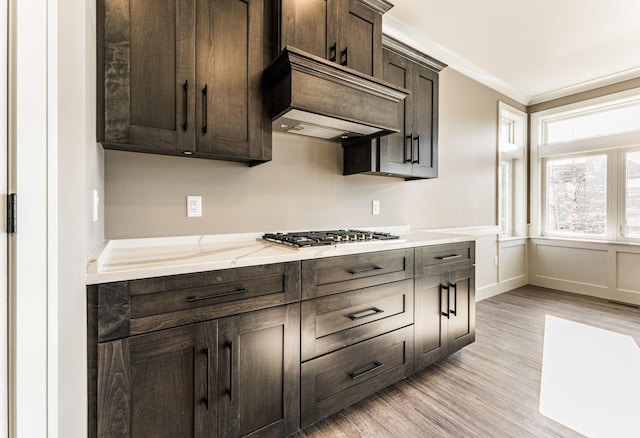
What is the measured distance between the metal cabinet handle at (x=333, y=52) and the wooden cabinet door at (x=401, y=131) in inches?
19.9

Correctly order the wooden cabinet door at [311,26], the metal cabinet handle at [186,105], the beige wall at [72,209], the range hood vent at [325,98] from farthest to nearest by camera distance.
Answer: the wooden cabinet door at [311,26]
the range hood vent at [325,98]
the metal cabinet handle at [186,105]
the beige wall at [72,209]

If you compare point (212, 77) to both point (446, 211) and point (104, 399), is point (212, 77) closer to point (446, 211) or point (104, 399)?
point (104, 399)

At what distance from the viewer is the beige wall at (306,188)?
1.60 m

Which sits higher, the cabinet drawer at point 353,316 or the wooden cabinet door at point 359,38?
the wooden cabinet door at point 359,38

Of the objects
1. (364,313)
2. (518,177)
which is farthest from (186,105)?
(518,177)

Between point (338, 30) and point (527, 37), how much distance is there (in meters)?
2.17

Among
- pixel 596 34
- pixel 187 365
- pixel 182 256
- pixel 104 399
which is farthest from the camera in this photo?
pixel 596 34

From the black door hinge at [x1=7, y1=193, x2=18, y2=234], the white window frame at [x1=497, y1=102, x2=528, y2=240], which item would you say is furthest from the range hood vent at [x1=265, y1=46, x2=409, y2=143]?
the white window frame at [x1=497, y1=102, x2=528, y2=240]

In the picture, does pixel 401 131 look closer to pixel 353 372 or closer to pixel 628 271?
pixel 353 372

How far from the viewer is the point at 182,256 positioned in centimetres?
132

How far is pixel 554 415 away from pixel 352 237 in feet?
4.84

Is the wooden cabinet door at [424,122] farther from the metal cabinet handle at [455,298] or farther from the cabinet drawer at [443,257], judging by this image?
the metal cabinet handle at [455,298]

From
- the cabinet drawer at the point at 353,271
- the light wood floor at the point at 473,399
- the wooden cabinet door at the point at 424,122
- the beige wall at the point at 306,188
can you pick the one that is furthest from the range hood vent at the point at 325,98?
the light wood floor at the point at 473,399

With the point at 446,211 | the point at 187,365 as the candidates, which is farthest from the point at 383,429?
the point at 446,211
